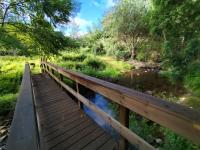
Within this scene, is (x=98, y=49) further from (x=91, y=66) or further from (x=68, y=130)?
(x=68, y=130)

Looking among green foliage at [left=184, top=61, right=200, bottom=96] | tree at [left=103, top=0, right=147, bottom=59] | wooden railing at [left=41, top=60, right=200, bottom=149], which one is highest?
tree at [left=103, top=0, right=147, bottom=59]

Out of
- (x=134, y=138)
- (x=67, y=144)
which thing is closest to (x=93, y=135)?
(x=67, y=144)

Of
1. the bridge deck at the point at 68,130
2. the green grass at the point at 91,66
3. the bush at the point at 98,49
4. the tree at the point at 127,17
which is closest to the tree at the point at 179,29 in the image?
the tree at the point at 127,17

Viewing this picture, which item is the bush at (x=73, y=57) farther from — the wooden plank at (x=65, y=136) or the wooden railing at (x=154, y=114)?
the wooden railing at (x=154, y=114)

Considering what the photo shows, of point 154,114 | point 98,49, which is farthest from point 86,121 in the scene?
point 98,49

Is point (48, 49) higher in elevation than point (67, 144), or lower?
higher

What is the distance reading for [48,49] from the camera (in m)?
9.64

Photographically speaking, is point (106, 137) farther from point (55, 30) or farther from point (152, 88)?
point (152, 88)

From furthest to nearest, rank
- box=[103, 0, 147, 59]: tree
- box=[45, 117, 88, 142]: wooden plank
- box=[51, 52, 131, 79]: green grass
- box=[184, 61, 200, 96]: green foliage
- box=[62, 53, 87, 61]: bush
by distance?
box=[103, 0, 147, 59]: tree → box=[62, 53, 87, 61]: bush → box=[51, 52, 131, 79]: green grass → box=[184, 61, 200, 96]: green foliage → box=[45, 117, 88, 142]: wooden plank

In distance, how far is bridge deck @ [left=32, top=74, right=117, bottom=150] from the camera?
8.44 ft

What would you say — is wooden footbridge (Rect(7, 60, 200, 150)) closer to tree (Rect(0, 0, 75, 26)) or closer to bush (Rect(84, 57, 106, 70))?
tree (Rect(0, 0, 75, 26))

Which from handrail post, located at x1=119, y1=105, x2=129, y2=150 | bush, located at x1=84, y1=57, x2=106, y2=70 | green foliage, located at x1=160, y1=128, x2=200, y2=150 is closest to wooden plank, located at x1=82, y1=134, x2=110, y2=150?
handrail post, located at x1=119, y1=105, x2=129, y2=150

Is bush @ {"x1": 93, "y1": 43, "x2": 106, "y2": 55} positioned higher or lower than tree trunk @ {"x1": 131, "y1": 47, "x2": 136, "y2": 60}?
higher

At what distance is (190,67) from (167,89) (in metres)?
2.66
